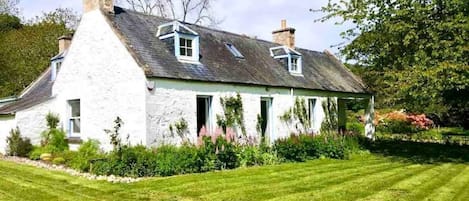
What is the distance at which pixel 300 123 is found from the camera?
22016 mm

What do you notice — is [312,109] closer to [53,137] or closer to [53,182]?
[53,137]

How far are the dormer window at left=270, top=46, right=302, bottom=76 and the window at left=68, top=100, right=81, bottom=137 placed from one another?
10321 mm

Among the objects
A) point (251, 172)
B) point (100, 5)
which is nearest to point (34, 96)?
point (100, 5)

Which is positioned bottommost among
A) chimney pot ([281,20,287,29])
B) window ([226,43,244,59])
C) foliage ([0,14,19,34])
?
window ([226,43,244,59])

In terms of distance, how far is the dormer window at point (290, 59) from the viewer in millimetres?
23420

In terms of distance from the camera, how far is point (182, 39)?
17734mm

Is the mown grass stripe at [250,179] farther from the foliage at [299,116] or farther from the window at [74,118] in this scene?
the window at [74,118]

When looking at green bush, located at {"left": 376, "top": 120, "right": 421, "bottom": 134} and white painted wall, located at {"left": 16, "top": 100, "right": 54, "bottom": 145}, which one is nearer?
white painted wall, located at {"left": 16, "top": 100, "right": 54, "bottom": 145}

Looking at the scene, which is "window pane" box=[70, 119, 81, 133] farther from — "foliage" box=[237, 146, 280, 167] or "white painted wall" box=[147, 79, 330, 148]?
"foliage" box=[237, 146, 280, 167]

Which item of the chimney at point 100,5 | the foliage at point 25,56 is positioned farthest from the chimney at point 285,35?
the foliage at point 25,56

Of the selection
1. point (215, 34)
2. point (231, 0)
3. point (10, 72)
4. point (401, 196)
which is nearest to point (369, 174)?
point (401, 196)

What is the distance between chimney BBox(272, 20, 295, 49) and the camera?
1033 inches

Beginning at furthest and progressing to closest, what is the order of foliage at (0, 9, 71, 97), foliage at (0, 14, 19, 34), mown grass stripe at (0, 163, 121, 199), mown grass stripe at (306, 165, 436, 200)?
foliage at (0, 14, 19, 34) → foliage at (0, 9, 71, 97) → mown grass stripe at (0, 163, 121, 199) → mown grass stripe at (306, 165, 436, 200)

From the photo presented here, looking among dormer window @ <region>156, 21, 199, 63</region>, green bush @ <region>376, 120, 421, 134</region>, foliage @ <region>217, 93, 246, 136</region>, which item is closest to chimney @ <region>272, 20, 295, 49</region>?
foliage @ <region>217, 93, 246, 136</region>
